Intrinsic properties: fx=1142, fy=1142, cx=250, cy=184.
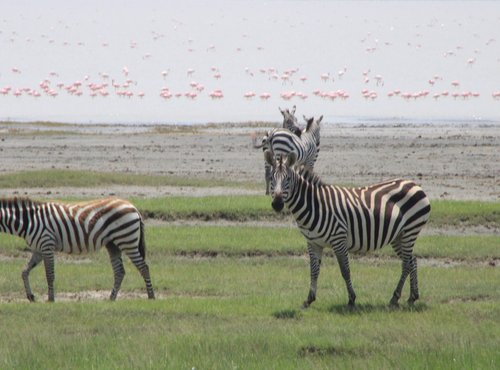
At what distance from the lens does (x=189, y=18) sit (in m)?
76.0

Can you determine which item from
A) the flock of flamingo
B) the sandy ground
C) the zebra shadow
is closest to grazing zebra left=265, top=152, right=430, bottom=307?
the zebra shadow

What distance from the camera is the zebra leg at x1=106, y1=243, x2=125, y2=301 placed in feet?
46.9

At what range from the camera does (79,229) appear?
1465cm

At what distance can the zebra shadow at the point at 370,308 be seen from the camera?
42.5 ft

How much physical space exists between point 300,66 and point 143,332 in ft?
169

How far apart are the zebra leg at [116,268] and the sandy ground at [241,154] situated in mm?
9531

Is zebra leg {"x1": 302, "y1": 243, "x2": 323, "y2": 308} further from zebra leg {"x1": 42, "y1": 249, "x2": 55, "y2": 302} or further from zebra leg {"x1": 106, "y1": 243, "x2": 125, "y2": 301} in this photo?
zebra leg {"x1": 42, "y1": 249, "x2": 55, "y2": 302}

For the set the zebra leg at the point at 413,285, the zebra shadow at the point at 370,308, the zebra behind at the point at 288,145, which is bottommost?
the zebra shadow at the point at 370,308

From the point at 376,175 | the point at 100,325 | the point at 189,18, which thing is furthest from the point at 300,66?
the point at 100,325

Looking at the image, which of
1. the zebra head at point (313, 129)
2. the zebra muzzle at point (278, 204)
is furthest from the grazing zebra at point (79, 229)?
the zebra head at point (313, 129)

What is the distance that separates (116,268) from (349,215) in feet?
10.2

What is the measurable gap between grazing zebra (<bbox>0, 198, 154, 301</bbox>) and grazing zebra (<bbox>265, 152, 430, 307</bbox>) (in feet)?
7.31

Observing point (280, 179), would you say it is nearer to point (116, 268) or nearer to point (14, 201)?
point (116, 268)

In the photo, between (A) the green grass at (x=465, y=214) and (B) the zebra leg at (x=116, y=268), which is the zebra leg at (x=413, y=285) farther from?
(A) the green grass at (x=465, y=214)
